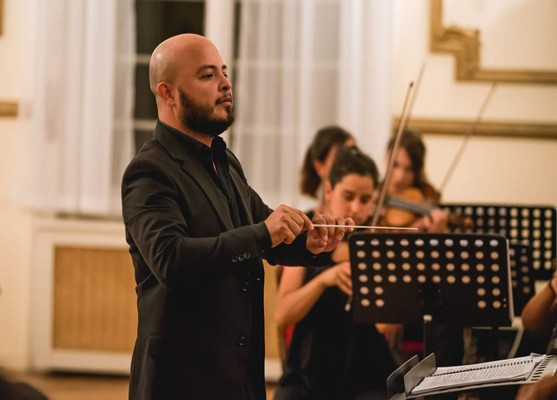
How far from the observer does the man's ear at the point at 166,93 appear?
2.13m

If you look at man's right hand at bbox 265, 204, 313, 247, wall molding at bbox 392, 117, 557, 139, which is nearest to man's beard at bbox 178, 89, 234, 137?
man's right hand at bbox 265, 204, 313, 247

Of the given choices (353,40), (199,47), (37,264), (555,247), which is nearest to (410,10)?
(353,40)

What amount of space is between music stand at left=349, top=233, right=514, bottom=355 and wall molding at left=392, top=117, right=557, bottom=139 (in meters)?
2.28

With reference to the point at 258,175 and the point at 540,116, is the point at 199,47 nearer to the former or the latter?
the point at 258,175

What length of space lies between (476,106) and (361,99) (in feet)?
1.86

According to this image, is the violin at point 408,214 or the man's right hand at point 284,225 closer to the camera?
the man's right hand at point 284,225

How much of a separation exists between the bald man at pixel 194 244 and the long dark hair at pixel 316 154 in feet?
6.08

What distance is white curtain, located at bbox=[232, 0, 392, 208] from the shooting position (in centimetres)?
492

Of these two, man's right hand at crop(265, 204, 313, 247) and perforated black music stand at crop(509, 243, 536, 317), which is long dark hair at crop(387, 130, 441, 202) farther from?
man's right hand at crop(265, 204, 313, 247)

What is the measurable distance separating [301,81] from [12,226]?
164 centimetres

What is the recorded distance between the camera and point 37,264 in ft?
17.0

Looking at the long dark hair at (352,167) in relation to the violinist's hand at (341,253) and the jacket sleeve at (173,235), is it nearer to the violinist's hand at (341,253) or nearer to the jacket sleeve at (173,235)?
the violinist's hand at (341,253)

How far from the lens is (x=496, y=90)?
4992 mm

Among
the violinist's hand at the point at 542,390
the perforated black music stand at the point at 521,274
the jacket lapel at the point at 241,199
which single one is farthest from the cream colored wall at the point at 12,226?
the violinist's hand at the point at 542,390
